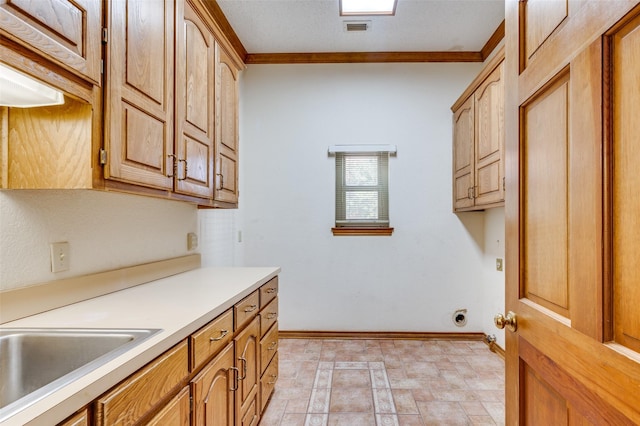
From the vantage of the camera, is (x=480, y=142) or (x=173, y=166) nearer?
(x=173, y=166)

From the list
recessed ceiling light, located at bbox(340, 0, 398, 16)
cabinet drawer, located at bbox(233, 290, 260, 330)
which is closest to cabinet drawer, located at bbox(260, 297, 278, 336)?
cabinet drawer, located at bbox(233, 290, 260, 330)

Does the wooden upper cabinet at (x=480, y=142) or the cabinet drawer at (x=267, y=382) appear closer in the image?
the cabinet drawer at (x=267, y=382)

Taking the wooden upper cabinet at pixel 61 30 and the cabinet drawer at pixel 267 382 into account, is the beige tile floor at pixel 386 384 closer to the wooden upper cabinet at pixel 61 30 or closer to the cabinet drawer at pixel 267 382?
the cabinet drawer at pixel 267 382

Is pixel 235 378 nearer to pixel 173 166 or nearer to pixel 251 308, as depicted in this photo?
pixel 251 308

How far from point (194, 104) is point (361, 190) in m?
2.02

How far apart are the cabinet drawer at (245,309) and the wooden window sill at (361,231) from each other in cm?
165

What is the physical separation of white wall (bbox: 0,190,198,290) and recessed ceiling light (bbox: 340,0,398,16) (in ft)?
6.45

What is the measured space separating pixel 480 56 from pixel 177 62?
9.71 ft

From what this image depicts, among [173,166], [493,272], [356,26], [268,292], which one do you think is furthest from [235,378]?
[356,26]

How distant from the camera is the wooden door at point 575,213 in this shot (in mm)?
661

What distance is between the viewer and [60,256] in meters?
1.35

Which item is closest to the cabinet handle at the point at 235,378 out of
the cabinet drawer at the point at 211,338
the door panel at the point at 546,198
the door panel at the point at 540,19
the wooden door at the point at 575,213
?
the cabinet drawer at the point at 211,338

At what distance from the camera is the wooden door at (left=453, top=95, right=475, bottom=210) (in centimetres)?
296

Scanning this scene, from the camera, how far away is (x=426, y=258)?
350cm
